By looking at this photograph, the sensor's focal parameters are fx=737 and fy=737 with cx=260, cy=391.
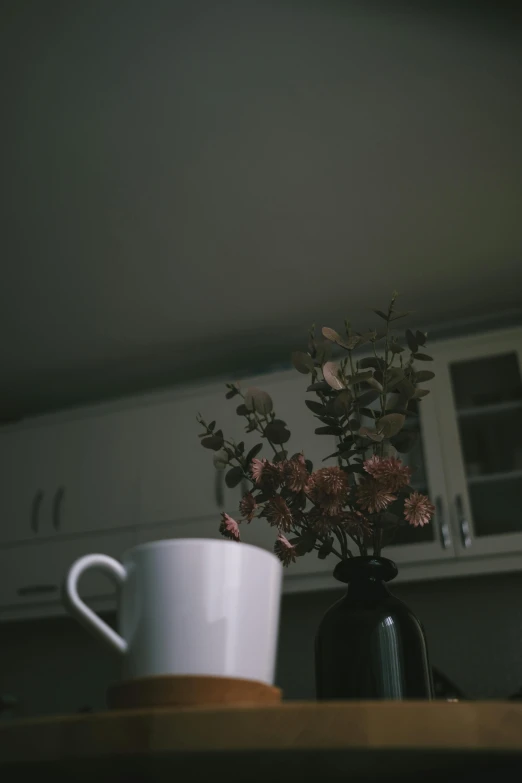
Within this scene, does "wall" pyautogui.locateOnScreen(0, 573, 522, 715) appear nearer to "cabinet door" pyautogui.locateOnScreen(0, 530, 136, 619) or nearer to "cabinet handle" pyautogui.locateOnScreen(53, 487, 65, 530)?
"cabinet door" pyautogui.locateOnScreen(0, 530, 136, 619)

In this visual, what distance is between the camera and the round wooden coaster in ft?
Answer: 1.54

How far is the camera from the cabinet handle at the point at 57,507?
3061mm

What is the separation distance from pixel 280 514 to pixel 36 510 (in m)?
2.52

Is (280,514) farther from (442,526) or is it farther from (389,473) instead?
(442,526)

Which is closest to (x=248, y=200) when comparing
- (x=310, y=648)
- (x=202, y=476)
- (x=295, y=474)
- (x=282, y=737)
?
(x=202, y=476)

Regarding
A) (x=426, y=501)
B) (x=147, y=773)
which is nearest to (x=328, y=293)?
(x=426, y=501)

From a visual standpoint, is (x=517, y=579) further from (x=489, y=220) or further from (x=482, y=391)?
(x=489, y=220)

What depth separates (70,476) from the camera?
3.13 metres

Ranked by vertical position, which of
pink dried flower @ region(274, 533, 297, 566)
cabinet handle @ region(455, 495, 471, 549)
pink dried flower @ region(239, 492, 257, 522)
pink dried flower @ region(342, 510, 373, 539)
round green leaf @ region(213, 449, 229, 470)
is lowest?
pink dried flower @ region(274, 533, 297, 566)

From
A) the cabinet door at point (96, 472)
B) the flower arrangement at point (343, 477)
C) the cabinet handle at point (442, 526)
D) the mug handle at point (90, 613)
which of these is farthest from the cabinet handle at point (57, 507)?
the mug handle at point (90, 613)

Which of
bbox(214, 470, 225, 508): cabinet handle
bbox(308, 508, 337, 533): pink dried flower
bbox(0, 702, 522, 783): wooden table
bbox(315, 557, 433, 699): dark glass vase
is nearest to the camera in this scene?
bbox(0, 702, 522, 783): wooden table

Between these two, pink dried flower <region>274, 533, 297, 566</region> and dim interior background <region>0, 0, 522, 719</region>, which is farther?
dim interior background <region>0, 0, 522, 719</region>

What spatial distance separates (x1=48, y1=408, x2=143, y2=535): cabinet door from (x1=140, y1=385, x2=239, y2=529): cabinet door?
0.06 m

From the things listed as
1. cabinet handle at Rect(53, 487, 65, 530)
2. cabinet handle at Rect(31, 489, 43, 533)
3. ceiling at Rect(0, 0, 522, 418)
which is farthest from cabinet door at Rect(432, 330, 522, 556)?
cabinet handle at Rect(31, 489, 43, 533)
